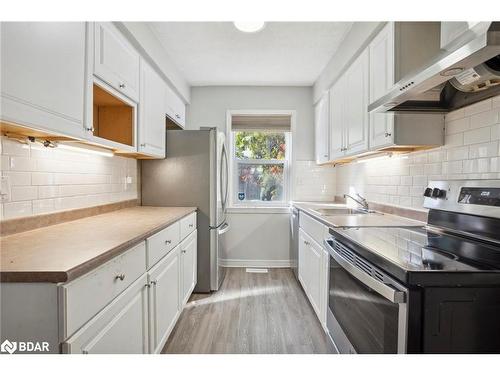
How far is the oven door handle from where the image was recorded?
3.06ft

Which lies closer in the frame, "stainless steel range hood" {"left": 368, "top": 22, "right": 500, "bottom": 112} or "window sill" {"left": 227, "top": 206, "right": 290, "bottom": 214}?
"stainless steel range hood" {"left": 368, "top": 22, "right": 500, "bottom": 112}

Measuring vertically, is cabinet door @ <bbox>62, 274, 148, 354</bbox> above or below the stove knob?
below

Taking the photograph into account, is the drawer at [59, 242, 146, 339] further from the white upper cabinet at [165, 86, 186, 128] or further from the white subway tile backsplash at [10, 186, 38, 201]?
the white upper cabinet at [165, 86, 186, 128]

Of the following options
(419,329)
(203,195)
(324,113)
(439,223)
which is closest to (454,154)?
(439,223)

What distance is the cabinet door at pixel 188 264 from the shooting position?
7.45ft

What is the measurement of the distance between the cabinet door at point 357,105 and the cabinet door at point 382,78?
0.30 ft

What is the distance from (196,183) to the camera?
9.15 ft

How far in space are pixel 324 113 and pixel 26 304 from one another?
308cm

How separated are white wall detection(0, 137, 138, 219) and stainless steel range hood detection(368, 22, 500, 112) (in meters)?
1.81

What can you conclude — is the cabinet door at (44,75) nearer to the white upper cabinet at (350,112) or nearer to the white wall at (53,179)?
the white wall at (53,179)

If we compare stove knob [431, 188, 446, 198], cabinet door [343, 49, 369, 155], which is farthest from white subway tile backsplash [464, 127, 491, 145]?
cabinet door [343, 49, 369, 155]

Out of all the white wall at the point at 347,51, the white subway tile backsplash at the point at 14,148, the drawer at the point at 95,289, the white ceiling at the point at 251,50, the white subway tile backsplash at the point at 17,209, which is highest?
the white ceiling at the point at 251,50

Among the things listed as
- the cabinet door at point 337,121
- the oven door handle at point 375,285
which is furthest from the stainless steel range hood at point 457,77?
the cabinet door at point 337,121

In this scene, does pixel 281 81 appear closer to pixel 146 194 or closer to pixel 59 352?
pixel 146 194
